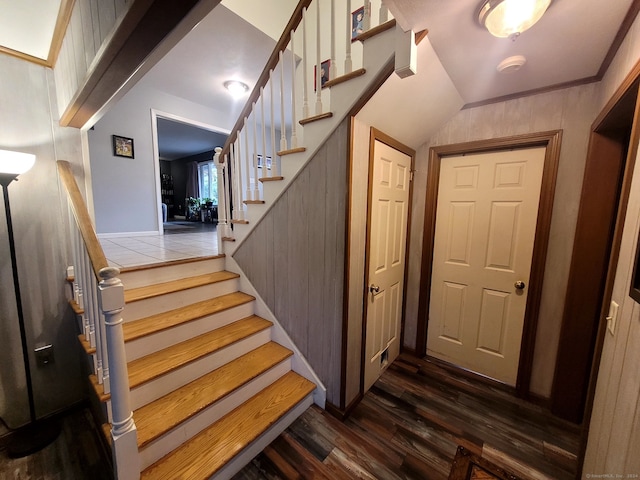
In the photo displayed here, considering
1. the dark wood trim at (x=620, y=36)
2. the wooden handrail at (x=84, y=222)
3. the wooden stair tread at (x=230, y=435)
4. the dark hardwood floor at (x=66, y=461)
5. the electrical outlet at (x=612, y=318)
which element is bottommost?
the dark hardwood floor at (x=66, y=461)

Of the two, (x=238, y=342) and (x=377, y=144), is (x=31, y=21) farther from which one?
(x=238, y=342)

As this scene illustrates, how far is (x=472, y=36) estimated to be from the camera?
117 cm

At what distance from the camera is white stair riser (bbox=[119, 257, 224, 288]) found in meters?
1.80

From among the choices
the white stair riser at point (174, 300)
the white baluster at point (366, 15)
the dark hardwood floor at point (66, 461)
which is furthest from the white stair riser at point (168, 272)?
the white baluster at point (366, 15)

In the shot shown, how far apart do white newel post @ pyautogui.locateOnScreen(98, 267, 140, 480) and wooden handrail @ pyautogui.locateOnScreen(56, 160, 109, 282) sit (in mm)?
81

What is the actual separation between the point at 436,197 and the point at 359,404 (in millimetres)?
1794

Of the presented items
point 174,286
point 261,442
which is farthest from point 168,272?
point 261,442

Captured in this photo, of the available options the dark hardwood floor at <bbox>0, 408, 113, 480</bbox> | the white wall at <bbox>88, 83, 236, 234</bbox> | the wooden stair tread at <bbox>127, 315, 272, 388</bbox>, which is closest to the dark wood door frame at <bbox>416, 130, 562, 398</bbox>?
the wooden stair tread at <bbox>127, 315, 272, 388</bbox>

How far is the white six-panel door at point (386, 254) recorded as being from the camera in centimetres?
177

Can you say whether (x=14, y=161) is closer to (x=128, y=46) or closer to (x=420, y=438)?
(x=128, y=46)

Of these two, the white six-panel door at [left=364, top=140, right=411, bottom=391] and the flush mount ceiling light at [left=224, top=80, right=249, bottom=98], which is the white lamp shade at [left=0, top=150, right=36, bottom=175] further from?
the flush mount ceiling light at [left=224, top=80, right=249, bottom=98]

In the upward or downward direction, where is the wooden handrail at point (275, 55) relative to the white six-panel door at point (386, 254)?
upward

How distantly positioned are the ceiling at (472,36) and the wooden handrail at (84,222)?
821 mm

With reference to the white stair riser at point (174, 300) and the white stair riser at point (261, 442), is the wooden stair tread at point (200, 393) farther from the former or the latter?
the white stair riser at point (174, 300)
